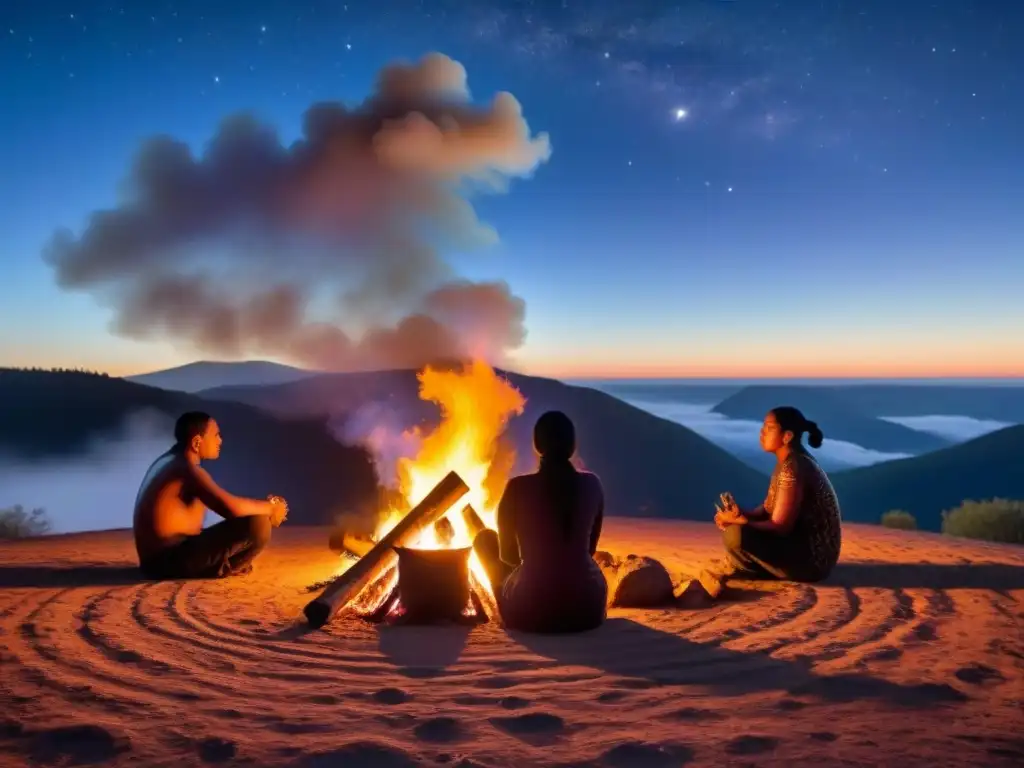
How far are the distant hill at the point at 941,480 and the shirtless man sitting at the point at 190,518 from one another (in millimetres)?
47637

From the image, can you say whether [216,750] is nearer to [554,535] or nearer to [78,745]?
[78,745]

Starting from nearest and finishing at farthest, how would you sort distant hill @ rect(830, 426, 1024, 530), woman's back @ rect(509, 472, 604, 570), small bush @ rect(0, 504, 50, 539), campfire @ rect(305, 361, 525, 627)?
woman's back @ rect(509, 472, 604, 570)
campfire @ rect(305, 361, 525, 627)
small bush @ rect(0, 504, 50, 539)
distant hill @ rect(830, 426, 1024, 530)

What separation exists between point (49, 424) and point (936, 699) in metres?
56.0

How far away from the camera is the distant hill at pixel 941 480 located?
50.2m

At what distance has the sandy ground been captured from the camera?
13.7ft

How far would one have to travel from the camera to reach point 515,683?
5.25m

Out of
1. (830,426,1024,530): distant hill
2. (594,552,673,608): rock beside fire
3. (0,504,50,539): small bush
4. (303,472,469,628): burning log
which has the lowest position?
(830,426,1024,530): distant hill

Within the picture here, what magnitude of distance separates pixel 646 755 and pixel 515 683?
136 centimetres

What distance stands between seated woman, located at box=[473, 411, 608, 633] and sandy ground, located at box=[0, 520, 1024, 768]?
25 centimetres

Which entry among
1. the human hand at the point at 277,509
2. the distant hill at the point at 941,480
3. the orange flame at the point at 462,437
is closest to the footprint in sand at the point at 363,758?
the human hand at the point at 277,509

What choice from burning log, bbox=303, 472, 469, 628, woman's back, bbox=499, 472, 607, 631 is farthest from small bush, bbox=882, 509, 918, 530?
woman's back, bbox=499, 472, 607, 631

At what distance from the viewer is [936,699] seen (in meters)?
4.95

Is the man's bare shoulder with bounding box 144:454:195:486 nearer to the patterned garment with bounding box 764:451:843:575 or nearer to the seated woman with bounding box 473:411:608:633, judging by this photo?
the seated woman with bounding box 473:411:608:633

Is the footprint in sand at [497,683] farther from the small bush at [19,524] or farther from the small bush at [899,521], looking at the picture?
the small bush at [19,524]
